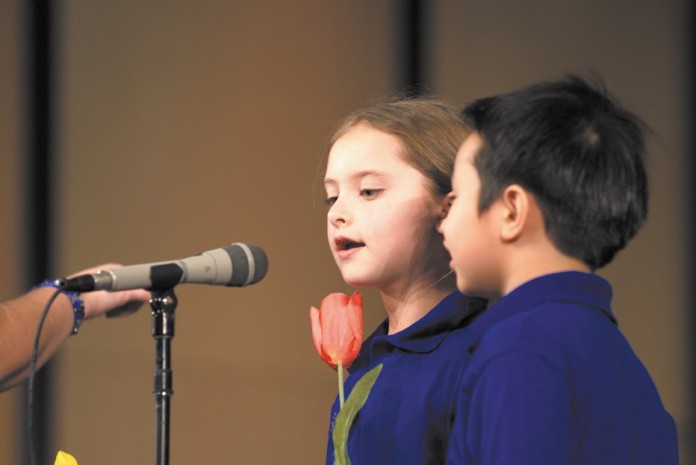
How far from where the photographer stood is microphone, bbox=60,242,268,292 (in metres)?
1.36

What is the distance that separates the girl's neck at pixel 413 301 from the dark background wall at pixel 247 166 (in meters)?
1.46

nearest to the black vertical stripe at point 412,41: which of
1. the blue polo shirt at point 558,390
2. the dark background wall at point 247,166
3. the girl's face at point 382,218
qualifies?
the dark background wall at point 247,166

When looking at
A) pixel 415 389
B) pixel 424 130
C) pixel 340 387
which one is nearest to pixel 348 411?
pixel 340 387

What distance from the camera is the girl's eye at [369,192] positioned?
59.6 inches

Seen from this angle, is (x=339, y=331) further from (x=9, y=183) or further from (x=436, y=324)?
(x=9, y=183)

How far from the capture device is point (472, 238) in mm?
1187

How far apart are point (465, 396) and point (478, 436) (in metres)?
0.06

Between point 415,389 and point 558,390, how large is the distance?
0.38 meters

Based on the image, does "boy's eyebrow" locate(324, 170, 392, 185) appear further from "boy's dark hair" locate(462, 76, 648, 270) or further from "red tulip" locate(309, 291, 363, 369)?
"boy's dark hair" locate(462, 76, 648, 270)

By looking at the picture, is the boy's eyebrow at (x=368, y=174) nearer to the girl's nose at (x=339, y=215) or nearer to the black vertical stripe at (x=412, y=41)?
the girl's nose at (x=339, y=215)

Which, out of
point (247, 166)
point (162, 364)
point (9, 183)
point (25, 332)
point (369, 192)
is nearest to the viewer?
point (162, 364)

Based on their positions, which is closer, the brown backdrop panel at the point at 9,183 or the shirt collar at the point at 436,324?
the shirt collar at the point at 436,324

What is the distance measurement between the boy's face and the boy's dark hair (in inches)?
0.5

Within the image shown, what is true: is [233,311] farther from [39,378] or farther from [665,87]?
[665,87]
